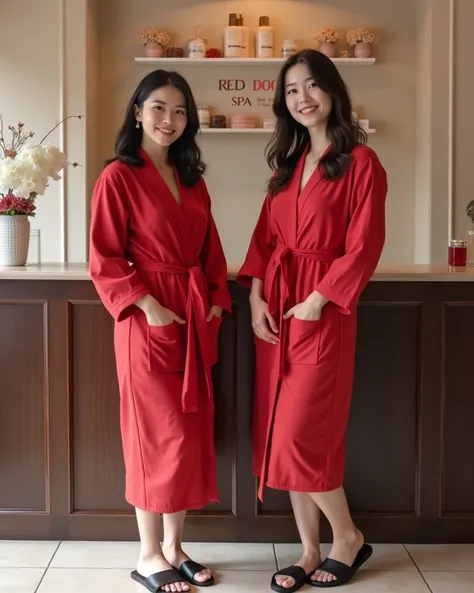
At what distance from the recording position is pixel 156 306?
7.28 feet

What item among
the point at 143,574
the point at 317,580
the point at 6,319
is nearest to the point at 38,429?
the point at 6,319

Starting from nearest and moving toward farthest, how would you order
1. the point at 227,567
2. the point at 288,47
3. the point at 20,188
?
1. the point at 227,567
2. the point at 20,188
3. the point at 288,47

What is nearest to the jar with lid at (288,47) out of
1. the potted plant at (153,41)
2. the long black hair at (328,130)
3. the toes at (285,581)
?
the potted plant at (153,41)

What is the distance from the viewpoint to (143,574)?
7.73 ft

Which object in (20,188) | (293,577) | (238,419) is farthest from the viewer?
(20,188)

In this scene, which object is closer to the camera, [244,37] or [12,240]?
[12,240]

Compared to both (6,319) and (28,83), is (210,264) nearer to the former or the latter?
(6,319)

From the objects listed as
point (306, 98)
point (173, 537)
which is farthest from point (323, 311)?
point (173, 537)

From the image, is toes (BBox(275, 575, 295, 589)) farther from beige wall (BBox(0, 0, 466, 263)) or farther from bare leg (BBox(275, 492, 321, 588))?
beige wall (BBox(0, 0, 466, 263))

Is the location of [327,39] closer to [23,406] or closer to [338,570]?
[23,406]

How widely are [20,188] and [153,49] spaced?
231 centimetres

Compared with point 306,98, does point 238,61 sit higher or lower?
higher

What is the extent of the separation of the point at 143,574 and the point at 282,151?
1.38 metres

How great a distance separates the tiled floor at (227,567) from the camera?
7.69 feet
